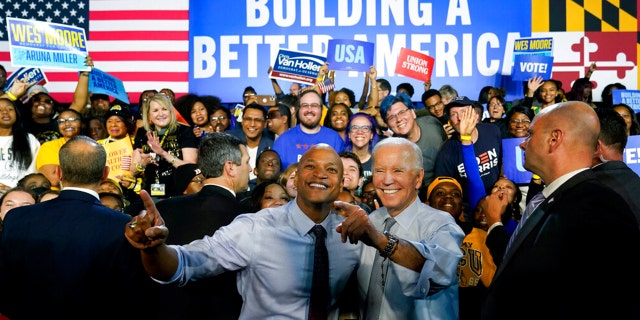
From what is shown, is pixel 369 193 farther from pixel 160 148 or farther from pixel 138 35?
pixel 138 35

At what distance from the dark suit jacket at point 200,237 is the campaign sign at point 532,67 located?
251 inches

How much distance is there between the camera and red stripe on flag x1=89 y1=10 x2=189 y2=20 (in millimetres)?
11719

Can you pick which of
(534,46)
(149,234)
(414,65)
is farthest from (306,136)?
(149,234)

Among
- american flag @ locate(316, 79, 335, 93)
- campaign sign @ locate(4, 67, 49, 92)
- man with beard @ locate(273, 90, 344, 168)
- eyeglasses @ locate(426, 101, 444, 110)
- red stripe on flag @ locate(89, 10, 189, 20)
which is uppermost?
red stripe on flag @ locate(89, 10, 189, 20)

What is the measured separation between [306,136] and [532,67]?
383cm

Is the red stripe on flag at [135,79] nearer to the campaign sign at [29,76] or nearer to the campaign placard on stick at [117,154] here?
the campaign sign at [29,76]

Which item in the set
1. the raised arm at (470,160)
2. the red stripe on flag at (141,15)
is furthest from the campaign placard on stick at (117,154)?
the red stripe on flag at (141,15)

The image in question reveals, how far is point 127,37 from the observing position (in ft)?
38.5

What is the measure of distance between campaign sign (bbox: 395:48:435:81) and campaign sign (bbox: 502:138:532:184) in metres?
3.14

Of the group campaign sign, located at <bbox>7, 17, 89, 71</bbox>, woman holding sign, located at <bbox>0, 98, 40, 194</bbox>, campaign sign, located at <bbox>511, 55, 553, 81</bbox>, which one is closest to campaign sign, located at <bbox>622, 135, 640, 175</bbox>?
campaign sign, located at <bbox>511, 55, 553, 81</bbox>

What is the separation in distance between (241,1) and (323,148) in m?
8.19

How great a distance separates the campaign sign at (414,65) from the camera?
9836mm

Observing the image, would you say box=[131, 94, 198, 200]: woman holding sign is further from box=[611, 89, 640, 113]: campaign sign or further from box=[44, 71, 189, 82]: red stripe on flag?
box=[611, 89, 640, 113]: campaign sign

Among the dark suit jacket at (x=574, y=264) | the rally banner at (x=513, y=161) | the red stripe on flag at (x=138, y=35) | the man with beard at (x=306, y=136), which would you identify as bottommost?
the dark suit jacket at (x=574, y=264)
